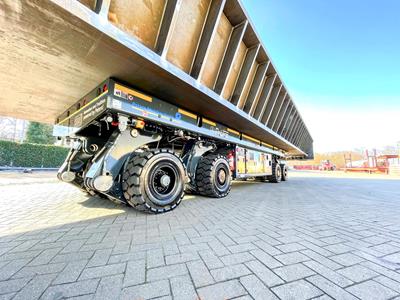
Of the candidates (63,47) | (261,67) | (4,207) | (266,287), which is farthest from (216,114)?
(4,207)

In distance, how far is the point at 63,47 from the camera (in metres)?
2.32

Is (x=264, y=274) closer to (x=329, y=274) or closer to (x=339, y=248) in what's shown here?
(x=329, y=274)

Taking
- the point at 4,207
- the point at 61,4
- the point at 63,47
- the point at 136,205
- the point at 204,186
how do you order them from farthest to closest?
1. the point at 204,186
2. the point at 4,207
3. the point at 136,205
4. the point at 63,47
5. the point at 61,4

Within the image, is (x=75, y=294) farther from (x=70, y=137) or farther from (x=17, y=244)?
(x=70, y=137)

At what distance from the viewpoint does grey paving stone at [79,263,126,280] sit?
1.43 metres

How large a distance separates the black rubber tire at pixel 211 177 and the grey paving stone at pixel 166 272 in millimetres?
3292

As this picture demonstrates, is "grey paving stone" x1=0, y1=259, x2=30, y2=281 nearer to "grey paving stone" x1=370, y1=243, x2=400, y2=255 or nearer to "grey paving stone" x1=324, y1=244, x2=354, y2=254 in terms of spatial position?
"grey paving stone" x1=324, y1=244, x2=354, y2=254

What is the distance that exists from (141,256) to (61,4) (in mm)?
2563

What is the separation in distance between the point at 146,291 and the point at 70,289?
0.55m

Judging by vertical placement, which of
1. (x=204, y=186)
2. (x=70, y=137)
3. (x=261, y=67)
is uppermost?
(x=261, y=67)

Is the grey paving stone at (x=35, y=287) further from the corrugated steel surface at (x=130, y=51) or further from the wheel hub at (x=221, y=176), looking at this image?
the wheel hub at (x=221, y=176)

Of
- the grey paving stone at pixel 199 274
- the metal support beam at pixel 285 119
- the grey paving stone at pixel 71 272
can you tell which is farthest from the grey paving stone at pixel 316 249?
the metal support beam at pixel 285 119

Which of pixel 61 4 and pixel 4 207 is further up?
pixel 61 4

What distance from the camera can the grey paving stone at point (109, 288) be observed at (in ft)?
3.94
